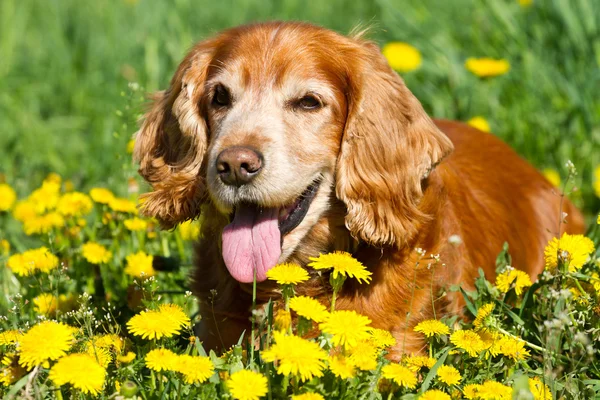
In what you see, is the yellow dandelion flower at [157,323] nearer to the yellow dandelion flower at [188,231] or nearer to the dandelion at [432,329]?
the dandelion at [432,329]

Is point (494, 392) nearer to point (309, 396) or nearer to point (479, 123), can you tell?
point (309, 396)

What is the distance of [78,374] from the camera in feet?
7.08

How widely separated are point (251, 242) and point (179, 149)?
65 centimetres

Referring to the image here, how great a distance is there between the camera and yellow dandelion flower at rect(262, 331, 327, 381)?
213 centimetres

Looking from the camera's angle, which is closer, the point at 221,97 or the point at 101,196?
the point at 221,97

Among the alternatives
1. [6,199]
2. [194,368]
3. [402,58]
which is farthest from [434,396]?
[402,58]

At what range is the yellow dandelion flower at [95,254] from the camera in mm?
3525

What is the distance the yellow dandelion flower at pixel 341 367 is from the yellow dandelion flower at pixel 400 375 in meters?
0.12

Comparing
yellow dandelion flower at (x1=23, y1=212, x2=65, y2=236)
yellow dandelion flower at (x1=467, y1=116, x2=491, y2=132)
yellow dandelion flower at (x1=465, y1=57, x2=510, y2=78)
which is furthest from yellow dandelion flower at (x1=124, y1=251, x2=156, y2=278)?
yellow dandelion flower at (x1=465, y1=57, x2=510, y2=78)

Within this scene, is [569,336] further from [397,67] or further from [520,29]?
[520,29]

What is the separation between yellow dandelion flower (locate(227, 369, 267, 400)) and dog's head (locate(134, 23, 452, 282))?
2.86 feet

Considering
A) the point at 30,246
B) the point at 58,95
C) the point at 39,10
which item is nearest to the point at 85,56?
the point at 58,95

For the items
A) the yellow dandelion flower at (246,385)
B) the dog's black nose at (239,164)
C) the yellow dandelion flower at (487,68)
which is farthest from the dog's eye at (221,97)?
the yellow dandelion flower at (487,68)

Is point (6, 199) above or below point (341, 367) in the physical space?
below
